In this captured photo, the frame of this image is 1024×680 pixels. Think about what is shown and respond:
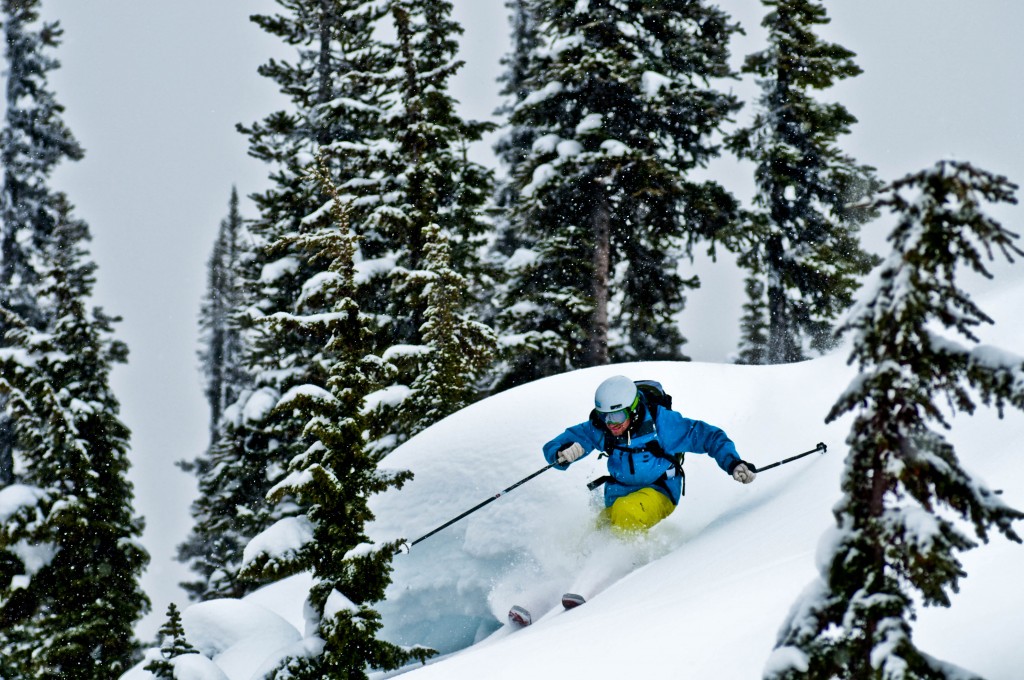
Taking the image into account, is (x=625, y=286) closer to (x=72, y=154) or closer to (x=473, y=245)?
(x=473, y=245)

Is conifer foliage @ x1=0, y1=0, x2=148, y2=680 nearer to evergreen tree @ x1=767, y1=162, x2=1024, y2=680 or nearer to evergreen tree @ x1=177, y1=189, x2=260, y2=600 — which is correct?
evergreen tree @ x1=177, y1=189, x2=260, y2=600

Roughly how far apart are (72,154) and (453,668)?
2129 centimetres

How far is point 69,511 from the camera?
12344 mm

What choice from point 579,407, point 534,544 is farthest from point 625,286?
point 534,544

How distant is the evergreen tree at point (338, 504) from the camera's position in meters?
6.18

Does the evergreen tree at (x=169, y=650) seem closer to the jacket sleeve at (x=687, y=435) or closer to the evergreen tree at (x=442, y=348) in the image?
the jacket sleeve at (x=687, y=435)

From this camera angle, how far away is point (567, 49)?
657 inches

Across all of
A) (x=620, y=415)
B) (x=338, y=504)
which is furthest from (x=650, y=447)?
(x=338, y=504)

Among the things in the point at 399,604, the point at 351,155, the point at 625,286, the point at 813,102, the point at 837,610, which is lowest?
the point at 837,610

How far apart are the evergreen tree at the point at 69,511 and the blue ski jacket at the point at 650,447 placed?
32.0ft

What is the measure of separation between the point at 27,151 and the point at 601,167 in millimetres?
15518

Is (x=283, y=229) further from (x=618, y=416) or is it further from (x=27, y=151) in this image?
(x=618, y=416)

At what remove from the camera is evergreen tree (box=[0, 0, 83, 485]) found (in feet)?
63.6

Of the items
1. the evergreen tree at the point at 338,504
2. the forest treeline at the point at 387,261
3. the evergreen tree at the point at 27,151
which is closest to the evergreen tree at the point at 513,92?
the forest treeline at the point at 387,261
